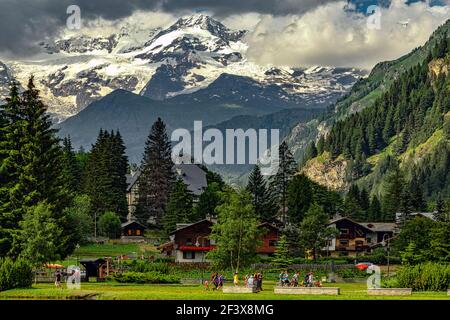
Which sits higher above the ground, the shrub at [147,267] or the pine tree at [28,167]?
the pine tree at [28,167]

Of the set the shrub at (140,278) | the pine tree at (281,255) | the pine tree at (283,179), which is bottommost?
the shrub at (140,278)

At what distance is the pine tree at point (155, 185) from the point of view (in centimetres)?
15988

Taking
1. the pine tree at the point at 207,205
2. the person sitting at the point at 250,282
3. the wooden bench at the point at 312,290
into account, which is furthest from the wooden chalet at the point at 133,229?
the wooden bench at the point at 312,290

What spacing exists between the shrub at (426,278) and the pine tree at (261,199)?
73401mm

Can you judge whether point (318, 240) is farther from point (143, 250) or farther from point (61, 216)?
point (61, 216)

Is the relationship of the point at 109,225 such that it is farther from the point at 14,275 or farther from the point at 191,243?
the point at 14,275

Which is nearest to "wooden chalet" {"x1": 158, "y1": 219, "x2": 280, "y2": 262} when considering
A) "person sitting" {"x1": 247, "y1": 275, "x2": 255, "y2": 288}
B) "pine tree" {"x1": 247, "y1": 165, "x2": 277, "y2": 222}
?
"pine tree" {"x1": 247, "y1": 165, "x2": 277, "y2": 222}

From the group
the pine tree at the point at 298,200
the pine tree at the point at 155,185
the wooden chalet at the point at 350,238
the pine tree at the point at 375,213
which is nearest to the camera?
the pine tree at the point at 298,200

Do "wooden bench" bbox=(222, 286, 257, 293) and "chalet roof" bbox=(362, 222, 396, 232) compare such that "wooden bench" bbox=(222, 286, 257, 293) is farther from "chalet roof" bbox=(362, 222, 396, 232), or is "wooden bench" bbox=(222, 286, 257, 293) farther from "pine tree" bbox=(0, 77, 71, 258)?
"chalet roof" bbox=(362, 222, 396, 232)

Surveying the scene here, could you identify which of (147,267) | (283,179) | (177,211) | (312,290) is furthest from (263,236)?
(312,290)

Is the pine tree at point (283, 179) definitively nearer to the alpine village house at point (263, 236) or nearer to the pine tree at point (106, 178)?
the alpine village house at point (263, 236)

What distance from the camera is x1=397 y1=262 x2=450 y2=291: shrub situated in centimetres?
6300

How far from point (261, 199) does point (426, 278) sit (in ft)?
267

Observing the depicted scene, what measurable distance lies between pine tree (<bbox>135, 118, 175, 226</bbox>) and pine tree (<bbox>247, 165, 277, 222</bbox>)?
20.2 meters
